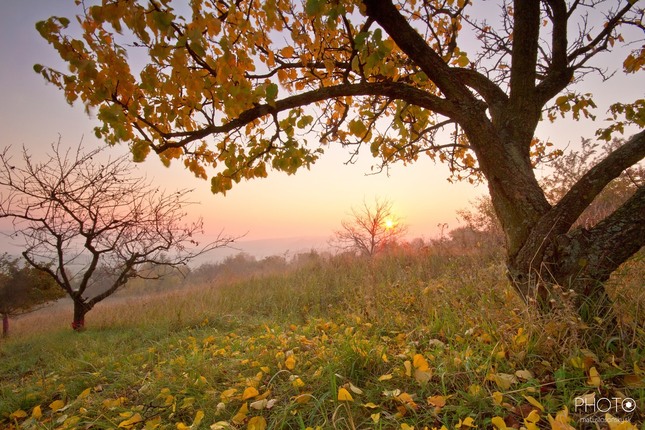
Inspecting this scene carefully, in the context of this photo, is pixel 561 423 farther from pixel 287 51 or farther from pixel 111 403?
pixel 287 51

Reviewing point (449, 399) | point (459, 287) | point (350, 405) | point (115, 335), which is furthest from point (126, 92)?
point (115, 335)

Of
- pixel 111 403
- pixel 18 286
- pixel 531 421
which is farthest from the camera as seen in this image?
pixel 18 286

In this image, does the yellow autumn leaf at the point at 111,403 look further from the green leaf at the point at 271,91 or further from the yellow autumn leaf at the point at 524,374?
the yellow autumn leaf at the point at 524,374

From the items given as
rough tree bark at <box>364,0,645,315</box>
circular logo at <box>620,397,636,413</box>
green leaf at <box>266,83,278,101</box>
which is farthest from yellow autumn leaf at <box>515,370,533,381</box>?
green leaf at <box>266,83,278,101</box>

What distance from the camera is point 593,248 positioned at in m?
1.94

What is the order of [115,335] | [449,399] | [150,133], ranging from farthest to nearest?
[115,335], [150,133], [449,399]

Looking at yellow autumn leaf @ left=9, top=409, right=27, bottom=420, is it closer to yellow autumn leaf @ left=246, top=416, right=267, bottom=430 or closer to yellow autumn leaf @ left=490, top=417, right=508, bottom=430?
yellow autumn leaf @ left=246, top=416, right=267, bottom=430

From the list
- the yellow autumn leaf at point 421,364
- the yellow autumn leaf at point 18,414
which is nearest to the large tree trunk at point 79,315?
the yellow autumn leaf at point 18,414

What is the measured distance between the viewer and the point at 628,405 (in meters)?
1.35

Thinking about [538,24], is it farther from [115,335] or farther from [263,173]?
[115,335]

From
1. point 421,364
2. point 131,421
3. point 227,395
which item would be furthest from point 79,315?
point 421,364

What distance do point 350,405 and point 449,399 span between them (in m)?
0.57

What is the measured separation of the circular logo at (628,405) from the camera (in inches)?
52.6

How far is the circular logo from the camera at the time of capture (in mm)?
1335
